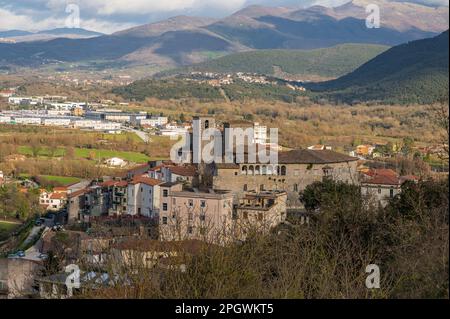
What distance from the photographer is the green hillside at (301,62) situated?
148 meters

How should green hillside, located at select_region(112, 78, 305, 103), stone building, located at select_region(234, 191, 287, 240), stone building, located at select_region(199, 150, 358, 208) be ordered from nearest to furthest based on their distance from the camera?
stone building, located at select_region(234, 191, 287, 240) → stone building, located at select_region(199, 150, 358, 208) → green hillside, located at select_region(112, 78, 305, 103)

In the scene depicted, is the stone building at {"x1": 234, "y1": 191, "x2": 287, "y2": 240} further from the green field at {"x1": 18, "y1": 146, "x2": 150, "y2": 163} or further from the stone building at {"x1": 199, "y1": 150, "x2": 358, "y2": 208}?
the green field at {"x1": 18, "y1": 146, "x2": 150, "y2": 163}

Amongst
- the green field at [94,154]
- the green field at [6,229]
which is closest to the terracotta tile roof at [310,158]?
the green field at [6,229]

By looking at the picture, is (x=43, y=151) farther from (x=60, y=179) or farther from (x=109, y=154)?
(x=60, y=179)

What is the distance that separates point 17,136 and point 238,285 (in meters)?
53.3

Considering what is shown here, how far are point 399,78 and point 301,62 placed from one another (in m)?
61.0

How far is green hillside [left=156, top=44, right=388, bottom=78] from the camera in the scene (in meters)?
148

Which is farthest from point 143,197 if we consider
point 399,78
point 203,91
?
point 203,91

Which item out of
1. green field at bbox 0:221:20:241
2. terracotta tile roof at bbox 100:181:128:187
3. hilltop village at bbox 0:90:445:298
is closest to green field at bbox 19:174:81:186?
hilltop village at bbox 0:90:445:298

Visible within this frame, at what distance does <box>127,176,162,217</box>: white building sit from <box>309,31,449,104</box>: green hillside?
49.1 metres
